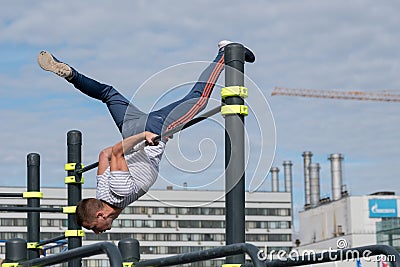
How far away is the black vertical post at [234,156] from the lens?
4402 millimetres

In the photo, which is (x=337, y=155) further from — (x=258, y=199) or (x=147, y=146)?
(x=147, y=146)

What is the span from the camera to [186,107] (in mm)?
5570

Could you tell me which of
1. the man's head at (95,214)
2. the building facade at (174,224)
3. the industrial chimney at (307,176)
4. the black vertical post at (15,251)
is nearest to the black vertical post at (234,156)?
the man's head at (95,214)

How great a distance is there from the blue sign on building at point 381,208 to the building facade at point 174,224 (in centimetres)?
827

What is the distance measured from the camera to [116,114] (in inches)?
243

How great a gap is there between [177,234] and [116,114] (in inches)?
2372

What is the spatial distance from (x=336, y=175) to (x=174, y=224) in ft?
45.1

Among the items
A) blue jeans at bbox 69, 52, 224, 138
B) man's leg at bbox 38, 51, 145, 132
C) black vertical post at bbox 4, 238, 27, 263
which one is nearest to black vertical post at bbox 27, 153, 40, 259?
man's leg at bbox 38, 51, 145, 132

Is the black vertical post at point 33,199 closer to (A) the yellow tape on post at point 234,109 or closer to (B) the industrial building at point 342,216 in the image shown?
(A) the yellow tape on post at point 234,109

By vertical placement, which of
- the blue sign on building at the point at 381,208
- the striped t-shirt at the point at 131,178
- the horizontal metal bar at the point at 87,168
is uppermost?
the blue sign on building at the point at 381,208

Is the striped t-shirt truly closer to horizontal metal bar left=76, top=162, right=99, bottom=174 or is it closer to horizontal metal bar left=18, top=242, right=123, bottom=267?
horizontal metal bar left=18, top=242, right=123, bottom=267

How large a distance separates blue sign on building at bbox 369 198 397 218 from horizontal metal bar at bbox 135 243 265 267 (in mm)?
56780

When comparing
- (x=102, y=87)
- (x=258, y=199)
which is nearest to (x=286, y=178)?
(x=258, y=199)

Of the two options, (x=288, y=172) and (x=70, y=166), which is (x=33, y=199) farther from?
(x=288, y=172)
